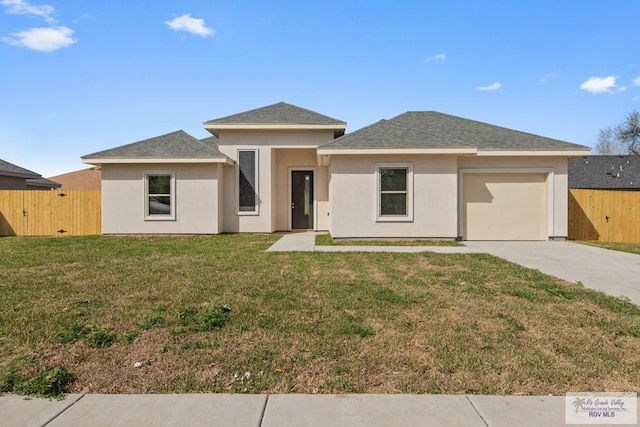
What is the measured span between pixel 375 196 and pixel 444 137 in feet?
10.8

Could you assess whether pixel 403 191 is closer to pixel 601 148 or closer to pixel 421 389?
pixel 421 389

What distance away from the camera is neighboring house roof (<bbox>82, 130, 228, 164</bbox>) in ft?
45.2

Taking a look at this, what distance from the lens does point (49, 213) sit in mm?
15883

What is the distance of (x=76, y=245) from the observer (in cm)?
1146

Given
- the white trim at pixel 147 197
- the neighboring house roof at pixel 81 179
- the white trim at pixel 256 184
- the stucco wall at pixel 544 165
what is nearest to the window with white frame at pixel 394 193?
the stucco wall at pixel 544 165

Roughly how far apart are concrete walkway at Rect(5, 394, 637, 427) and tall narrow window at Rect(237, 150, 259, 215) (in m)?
12.3

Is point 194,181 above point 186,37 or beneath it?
beneath

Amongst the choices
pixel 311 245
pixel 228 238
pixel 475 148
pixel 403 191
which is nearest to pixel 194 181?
pixel 228 238

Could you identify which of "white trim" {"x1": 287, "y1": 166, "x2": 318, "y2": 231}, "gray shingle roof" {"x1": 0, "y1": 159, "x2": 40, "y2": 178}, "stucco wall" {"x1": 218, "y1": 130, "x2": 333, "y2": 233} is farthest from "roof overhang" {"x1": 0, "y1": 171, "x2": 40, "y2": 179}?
"white trim" {"x1": 287, "y1": 166, "x2": 318, "y2": 231}

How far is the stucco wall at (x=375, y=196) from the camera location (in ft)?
41.0

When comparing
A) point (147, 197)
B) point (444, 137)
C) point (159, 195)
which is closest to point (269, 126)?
point (159, 195)

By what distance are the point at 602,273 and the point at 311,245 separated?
703 cm

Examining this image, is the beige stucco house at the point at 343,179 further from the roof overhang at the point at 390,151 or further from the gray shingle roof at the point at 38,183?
the gray shingle roof at the point at 38,183

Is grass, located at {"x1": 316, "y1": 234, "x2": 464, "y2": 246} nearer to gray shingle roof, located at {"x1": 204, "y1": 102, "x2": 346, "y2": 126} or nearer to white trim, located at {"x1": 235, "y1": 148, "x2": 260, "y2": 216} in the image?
white trim, located at {"x1": 235, "y1": 148, "x2": 260, "y2": 216}
